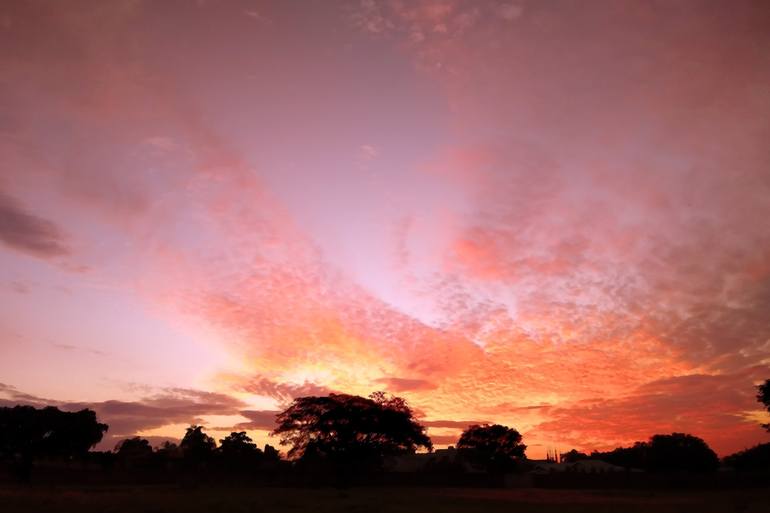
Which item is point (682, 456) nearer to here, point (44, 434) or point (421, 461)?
point (421, 461)

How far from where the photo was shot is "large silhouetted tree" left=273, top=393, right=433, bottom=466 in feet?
209

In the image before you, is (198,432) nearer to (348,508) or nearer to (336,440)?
(336,440)

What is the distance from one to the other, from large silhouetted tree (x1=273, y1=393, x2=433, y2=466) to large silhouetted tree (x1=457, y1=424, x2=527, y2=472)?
3337 cm

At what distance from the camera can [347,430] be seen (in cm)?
6356

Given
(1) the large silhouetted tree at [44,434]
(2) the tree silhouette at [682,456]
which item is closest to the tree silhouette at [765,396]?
(2) the tree silhouette at [682,456]

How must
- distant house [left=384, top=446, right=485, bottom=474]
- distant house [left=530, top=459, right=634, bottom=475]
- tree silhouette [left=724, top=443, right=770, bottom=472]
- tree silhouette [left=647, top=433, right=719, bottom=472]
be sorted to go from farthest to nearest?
tree silhouette [left=647, top=433, right=719, bottom=472] < distant house [left=384, top=446, right=485, bottom=474] < tree silhouette [left=724, top=443, right=770, bottom=472] < distant house [left=530, top=459, right=634, bottom=475]

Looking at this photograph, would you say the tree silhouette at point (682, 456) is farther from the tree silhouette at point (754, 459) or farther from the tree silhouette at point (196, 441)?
the tree silhouette at point (196, 441)

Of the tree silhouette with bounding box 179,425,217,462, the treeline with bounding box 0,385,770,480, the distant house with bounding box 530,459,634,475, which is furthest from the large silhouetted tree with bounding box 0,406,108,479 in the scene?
the distant house with bounding box 530,459,634,475

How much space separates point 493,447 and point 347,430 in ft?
141

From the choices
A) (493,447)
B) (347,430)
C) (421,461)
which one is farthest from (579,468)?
(347,430)

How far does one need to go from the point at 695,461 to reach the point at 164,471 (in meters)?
91.0

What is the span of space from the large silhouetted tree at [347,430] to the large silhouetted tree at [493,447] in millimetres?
33373

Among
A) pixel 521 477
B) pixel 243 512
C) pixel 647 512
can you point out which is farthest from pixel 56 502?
pixel 521 477

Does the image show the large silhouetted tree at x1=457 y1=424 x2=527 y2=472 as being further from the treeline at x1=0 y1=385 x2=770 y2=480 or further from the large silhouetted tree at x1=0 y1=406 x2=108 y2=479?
the large silhouetted tree at x1=0 y1=406 x2=108 y2=479
